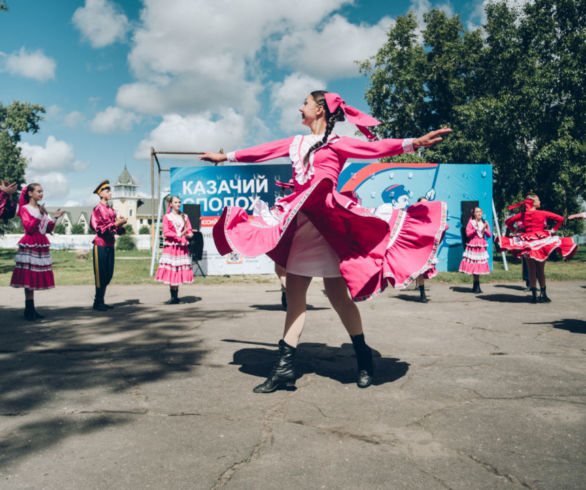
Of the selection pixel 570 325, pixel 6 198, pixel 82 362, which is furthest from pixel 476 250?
pixel 6 198

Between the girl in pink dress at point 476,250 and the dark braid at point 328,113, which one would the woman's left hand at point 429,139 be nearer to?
the dark braid at point 328,113

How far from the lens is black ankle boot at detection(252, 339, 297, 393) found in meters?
3.54

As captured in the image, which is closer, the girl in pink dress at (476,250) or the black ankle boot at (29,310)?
the black ankle boot at (29,310)

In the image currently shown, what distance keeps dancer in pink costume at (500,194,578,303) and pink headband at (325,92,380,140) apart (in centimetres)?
602

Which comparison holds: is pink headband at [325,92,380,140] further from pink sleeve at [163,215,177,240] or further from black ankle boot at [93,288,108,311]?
black ankle boot at [93,288,108,311]

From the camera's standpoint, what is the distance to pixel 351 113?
151 inches

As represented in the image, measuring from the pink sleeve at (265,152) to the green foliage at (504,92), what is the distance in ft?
65.5

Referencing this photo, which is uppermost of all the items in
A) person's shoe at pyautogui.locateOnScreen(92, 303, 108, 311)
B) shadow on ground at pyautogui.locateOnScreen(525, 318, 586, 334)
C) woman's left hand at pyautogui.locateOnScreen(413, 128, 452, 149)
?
woman's left hand at pyautogui.locateOnScreen(413, 128, 452, 149)

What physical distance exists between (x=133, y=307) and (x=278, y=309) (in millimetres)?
2659

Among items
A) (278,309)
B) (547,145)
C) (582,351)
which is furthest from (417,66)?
(582,351)

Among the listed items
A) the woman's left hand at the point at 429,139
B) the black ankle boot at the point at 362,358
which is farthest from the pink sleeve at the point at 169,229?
the woman's left hand at the point at 429,139

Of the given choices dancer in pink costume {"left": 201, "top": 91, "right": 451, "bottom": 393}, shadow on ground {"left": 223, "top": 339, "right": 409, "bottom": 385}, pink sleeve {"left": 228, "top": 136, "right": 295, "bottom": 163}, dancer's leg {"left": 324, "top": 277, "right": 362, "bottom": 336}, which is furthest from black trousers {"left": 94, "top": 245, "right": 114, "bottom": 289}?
dancer's leg {"left": 324, "top": 277, "right": 362, "bottom": 336}

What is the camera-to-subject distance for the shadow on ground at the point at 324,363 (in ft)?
13.1

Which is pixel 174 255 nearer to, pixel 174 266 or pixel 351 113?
pixel 174 266
